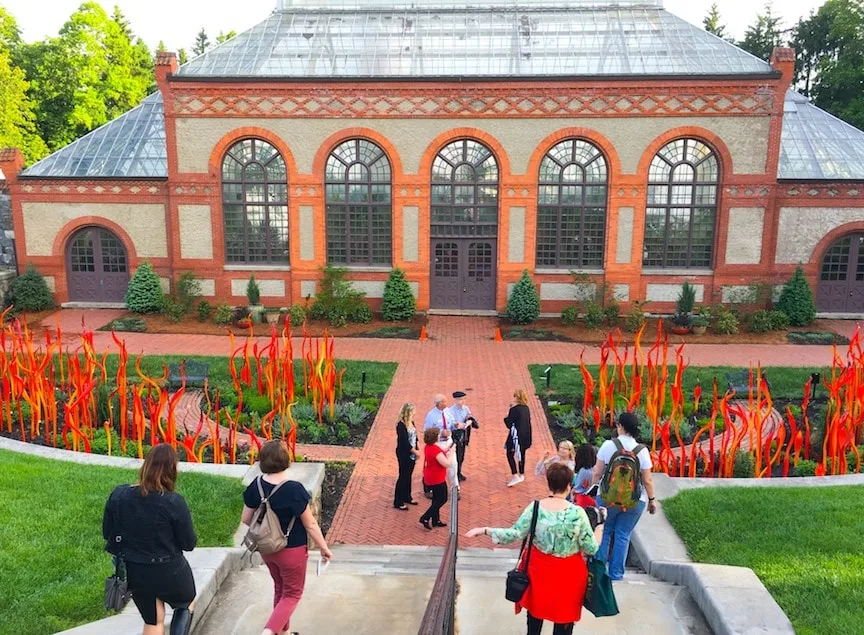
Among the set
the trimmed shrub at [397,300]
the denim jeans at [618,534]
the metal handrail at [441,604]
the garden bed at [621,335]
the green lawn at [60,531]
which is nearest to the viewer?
the metal handrail at [441,604]

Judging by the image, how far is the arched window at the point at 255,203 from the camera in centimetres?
2367

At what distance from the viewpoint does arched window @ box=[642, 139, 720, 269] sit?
23.0 meters

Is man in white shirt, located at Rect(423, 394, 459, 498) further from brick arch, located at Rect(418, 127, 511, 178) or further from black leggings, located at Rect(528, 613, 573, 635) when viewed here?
brick arch, located at Rect(418, 127, 511, 178)

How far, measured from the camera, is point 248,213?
2398 cm

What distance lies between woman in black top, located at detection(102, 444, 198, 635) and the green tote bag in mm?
2801

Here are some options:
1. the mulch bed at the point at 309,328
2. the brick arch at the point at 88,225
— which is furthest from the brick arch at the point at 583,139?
the brick arch at the point at 88,225

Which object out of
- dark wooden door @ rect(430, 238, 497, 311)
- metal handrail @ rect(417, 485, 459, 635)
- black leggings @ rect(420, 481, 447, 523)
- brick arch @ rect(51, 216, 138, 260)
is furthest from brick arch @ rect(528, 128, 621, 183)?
metal handrail @ rect(417, 485, 459, 635)

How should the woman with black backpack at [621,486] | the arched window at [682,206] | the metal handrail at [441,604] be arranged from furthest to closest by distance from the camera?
1. the arched window at [682,206]
2. the woman with black backpack at [621,486]
3. the metal handrail at [441,604]

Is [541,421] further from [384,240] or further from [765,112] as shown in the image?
[765,112]

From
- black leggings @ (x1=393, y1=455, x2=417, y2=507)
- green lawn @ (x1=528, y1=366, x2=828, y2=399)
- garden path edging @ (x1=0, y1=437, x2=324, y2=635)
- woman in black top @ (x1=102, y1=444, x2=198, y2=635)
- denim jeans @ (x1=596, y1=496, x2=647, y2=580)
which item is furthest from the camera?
green lawn @ (x1=528, y1=366, x2=828, y2=399)

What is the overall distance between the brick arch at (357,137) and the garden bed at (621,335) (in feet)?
20.5

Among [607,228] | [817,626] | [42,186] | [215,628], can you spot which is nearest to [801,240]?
[607,228]

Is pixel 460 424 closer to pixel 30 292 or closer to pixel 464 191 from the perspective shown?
pixel 464 191

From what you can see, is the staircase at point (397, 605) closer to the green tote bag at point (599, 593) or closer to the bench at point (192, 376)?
the green tote bag at point (599, 593)
